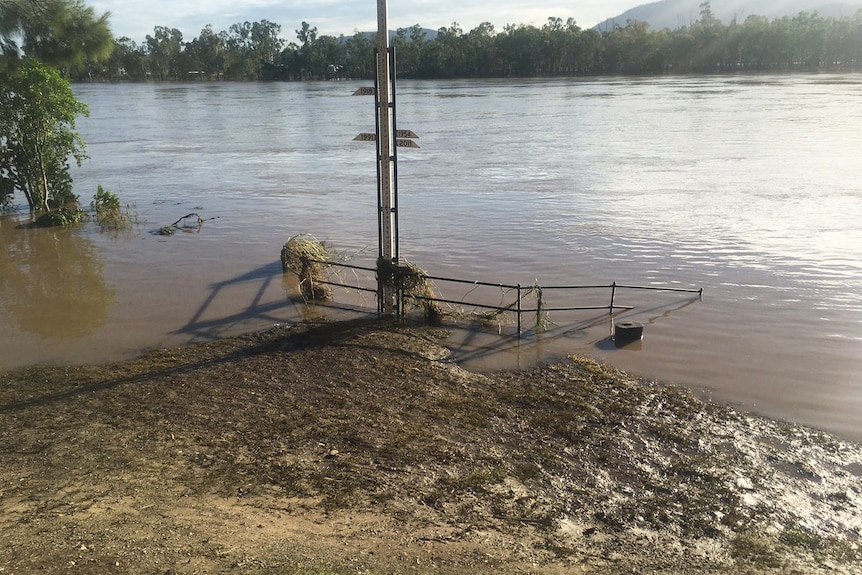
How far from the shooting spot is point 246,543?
4.23 m

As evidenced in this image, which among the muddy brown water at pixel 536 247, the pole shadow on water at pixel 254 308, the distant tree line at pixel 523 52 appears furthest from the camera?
the distant tree line at pixel 523 52

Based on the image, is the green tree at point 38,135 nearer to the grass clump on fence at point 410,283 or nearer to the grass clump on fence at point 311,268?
the grass clump on fence at point 311,268

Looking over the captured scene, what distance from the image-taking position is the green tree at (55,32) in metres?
11.8

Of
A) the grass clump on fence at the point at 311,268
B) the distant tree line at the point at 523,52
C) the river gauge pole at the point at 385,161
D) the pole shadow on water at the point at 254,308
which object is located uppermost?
the distant tree line at the point at 523,52

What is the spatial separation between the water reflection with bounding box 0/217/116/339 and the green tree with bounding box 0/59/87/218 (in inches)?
64.7

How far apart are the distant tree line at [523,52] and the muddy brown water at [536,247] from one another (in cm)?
7503

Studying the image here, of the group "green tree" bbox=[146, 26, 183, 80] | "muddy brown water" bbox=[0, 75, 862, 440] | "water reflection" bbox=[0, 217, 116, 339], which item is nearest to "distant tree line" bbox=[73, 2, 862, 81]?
"green tree" bbox=[146, 26, 183, 80]

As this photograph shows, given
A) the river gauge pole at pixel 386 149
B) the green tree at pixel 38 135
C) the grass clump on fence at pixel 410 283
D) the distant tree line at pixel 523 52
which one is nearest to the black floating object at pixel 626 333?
the grass clump on fence at pixel 410 283

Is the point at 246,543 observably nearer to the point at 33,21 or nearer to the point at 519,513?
the point at 519,513

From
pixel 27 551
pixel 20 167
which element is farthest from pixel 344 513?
pixel 20 167

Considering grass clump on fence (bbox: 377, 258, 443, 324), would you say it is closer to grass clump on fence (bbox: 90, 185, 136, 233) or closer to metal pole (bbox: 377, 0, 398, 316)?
metal pole (bbox: 377, 0, 398, 316)

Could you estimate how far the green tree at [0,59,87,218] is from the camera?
1573 cm

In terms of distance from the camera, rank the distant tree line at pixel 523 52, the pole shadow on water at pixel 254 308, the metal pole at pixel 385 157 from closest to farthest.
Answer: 1. the metal pole at pixel 385 157
2. the pole shadow on water at pixel 254 308
3. the distant tree line at pixel 523 52

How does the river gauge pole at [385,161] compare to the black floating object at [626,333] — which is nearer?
the river gauge pole at [385,161]
